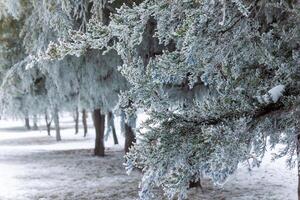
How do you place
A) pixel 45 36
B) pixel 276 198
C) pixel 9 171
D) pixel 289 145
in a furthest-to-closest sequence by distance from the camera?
pixel 9 171 < pixel 276 198 < pixel 45 36 < pixel 289 145

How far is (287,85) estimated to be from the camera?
3.47 m

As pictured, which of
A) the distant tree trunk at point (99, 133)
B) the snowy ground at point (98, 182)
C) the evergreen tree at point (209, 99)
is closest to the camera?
the evergreen tree at point (209, 99)

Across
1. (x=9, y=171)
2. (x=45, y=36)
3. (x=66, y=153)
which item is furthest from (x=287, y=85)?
(x=66, y=153)

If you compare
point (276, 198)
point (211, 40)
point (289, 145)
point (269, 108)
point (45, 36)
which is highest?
point (45, 36)

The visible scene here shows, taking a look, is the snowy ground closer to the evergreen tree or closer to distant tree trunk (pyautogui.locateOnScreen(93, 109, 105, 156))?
distant tree trunk (pyautogui.locateOnScreen(93, 109, 105, 156))

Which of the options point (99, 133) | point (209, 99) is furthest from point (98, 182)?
point (209, 99)

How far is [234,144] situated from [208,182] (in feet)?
28.3

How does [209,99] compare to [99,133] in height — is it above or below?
above

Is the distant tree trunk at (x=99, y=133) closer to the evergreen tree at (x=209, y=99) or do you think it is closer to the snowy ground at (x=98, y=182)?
the snowy ground at (x=98, y=182)

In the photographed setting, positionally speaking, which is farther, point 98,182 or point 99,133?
point 99,133

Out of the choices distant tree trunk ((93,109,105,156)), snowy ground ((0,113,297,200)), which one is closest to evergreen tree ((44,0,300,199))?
snowy ground ((0,113,297,200))

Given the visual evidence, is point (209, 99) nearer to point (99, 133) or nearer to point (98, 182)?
point (98, 182)

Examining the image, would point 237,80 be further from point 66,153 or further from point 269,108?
point 66,153

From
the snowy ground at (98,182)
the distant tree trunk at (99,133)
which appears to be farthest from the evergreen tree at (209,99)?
the distant tree trunk at (99,133)
